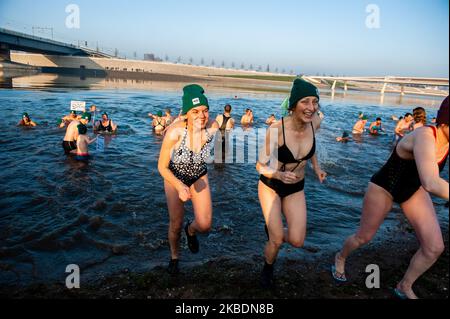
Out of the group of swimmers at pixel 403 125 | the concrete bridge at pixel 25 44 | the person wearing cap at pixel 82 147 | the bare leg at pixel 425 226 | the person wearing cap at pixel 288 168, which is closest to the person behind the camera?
the bare leg at pixel 425 226

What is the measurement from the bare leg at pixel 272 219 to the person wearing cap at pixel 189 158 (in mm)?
794

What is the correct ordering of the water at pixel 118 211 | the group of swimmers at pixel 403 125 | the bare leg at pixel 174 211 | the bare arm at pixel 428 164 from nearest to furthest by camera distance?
the bare arm at pixel 428 164 → the bare leg at pixel 174 211 → the water at pixel 118 211 → the group of swimmers at pixel 403 125

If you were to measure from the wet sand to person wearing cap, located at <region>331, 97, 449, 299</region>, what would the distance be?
0.54 m

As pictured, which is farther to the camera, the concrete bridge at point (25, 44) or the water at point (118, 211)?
the concrete bridge at point (25, 44)

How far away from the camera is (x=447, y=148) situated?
113 inches

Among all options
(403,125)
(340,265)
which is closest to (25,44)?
(403,125)

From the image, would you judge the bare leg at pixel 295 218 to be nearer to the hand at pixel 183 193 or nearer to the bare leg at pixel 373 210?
the bare leg at pixel 373 210

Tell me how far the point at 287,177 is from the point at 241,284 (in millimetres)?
1677

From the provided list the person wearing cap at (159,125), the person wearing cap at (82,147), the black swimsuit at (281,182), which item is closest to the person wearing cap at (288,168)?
the black swimsuit at (281,182)

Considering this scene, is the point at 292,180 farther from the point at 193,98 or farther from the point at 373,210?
the point at 193,98

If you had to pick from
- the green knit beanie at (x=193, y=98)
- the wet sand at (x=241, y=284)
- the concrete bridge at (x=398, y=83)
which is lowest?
the wet sand at (x=241, y=284)

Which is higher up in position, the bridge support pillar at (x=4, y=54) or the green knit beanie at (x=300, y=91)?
the bridge support pillar at (x=4, y=54)

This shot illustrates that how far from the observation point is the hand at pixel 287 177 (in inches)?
126

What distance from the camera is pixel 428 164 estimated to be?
102 inches
